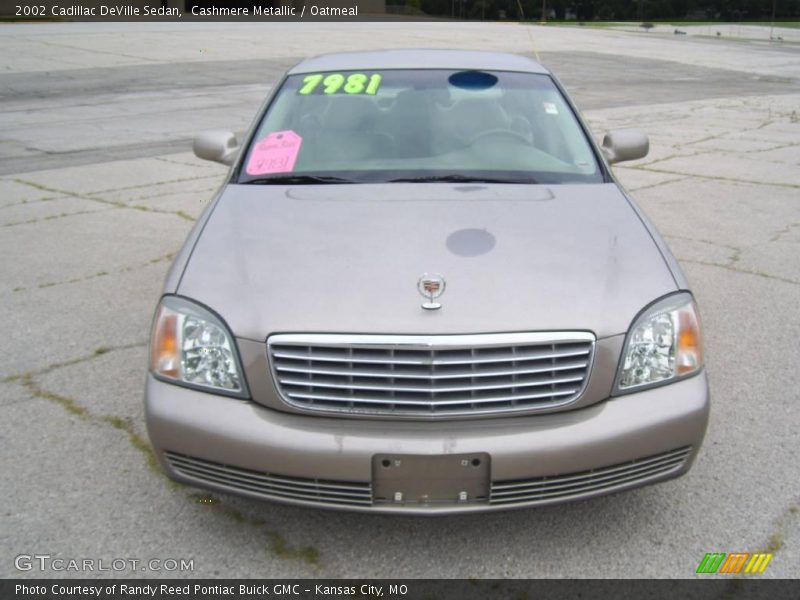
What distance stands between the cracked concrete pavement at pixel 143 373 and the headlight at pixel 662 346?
0.59 metres

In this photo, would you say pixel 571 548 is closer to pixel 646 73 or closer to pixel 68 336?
pixel 68 336

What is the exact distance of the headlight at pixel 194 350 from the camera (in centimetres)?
261

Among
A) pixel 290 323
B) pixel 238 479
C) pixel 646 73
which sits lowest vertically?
pixel 646 73

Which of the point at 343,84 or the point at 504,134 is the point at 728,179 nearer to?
the point at 504,134

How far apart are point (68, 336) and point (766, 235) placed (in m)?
5.16

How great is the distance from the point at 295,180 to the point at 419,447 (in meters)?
1.61

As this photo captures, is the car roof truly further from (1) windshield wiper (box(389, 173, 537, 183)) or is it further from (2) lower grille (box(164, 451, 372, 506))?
(2) lower grille (box(164, 451, 372, 506))

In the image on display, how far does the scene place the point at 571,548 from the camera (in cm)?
277

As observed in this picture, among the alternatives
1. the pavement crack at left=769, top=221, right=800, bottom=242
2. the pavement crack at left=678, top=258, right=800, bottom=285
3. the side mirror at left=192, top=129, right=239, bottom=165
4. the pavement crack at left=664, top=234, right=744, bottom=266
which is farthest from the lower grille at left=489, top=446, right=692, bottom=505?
the pavement crack at left=769, top=221, right=800, bottom=242

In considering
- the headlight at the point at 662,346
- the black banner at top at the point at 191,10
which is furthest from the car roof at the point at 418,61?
the black banner at top at the point at 191,10

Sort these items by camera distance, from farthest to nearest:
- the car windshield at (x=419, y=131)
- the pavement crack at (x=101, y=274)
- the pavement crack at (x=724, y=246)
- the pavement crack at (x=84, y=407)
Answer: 1. the pavement crack at (x=724, y=246)
2. the pavement crack at (x=101, y=274)
3. the car windshield at (x=419, y=131)
4. the pavement crack at (x=84, y=407)

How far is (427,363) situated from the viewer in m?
2.48

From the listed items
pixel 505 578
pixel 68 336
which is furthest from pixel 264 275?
pixel 68 336

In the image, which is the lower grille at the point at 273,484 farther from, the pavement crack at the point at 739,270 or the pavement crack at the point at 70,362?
the pavement crack at the point at 739,270
